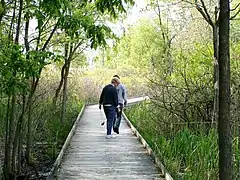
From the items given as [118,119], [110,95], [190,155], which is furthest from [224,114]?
[118,119]

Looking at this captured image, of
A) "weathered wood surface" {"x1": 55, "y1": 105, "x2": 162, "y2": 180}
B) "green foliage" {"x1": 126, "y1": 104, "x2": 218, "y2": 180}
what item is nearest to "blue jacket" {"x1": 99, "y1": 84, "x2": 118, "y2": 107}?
"weathered wood surface" {"x1": 55, "y1": 105, "x2": 162, "y2": 180}

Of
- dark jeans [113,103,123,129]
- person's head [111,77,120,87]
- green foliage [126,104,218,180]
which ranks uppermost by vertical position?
person's head [111,77,120,87]

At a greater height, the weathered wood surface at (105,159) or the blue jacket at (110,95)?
the blue jacket at (110,95)

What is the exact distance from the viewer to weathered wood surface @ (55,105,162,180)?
25.8ft

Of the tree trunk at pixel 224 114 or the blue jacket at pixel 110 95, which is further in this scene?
the blue jacket at pixel 110 95

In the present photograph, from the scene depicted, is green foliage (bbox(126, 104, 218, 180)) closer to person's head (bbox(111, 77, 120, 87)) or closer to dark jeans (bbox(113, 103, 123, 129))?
person's head (bbox(111, 77, 120, 87))

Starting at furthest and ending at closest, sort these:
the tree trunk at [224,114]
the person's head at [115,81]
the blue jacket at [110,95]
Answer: the person's head at [115,81], the blue jacket at [110,95], the tree trunk at [224,114]

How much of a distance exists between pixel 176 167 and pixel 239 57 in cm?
394

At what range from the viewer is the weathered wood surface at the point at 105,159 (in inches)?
310

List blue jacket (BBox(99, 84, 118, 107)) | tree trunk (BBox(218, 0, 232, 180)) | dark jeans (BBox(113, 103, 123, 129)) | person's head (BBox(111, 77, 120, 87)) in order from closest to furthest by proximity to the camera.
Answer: tree trunk (BBox(218, 0, 232, 180)) < blue jacket (BBox(99, 84, 118, 107)) < person's head (BBox(111, 77, 120, 87)) < dark jeans (BBox(113, 103, 123, 129))

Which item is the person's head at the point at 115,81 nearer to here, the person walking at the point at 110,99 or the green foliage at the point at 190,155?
the person walking at the point at 110,99

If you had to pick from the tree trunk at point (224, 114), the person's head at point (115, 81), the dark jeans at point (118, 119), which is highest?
the person's head at point (115, 81)

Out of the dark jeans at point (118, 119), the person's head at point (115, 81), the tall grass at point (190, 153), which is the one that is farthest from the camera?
the dark jeans at point (118, 119)

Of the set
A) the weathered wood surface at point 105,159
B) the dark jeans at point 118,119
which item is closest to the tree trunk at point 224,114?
the weathered wood surface at point 105,159
